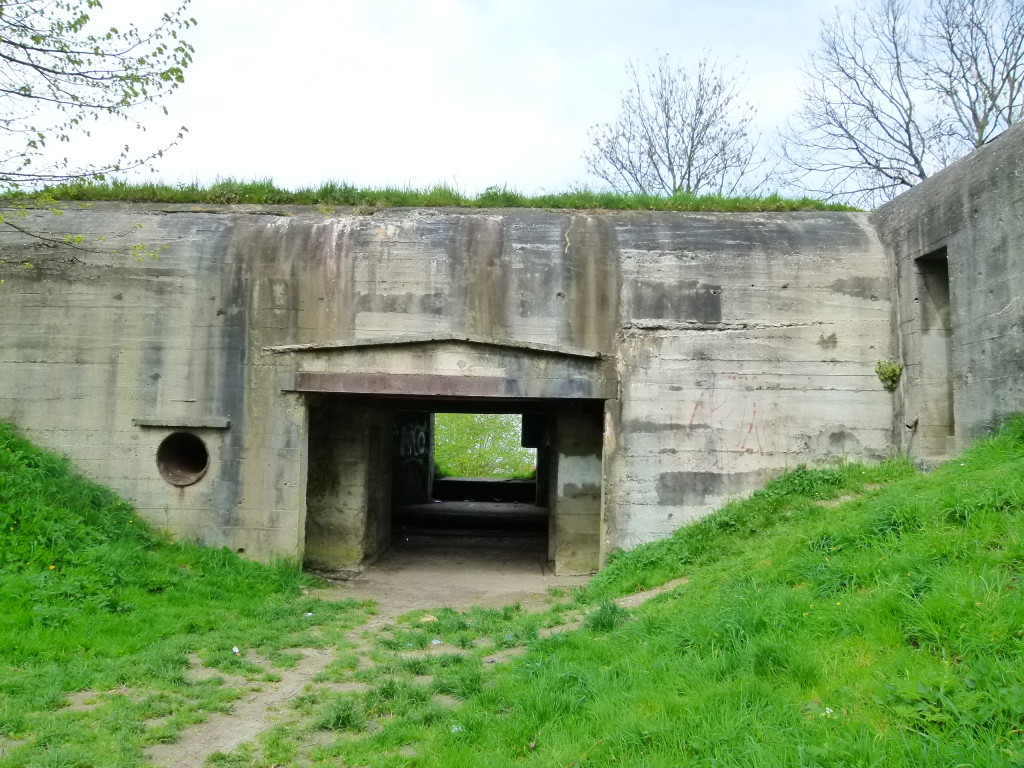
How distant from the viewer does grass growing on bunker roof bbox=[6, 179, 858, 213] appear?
384 inches

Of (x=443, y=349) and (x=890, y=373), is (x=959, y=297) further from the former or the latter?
(x=443, y=349)

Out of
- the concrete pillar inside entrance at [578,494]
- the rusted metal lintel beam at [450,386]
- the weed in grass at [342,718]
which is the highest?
the rusted metal lintel beam at [450,386]

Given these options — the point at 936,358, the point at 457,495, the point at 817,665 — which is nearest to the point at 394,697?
the point at 817,665

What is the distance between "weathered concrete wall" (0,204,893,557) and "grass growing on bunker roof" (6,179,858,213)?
1006mm

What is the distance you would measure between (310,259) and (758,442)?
5.58m

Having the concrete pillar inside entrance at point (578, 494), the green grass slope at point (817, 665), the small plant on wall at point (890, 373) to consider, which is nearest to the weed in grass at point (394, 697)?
the green grass slope at point (817, 665)

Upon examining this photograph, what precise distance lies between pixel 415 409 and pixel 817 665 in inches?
318

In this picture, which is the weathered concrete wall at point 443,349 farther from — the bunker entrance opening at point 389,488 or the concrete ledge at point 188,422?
the bunker entrance opening at point 389,488

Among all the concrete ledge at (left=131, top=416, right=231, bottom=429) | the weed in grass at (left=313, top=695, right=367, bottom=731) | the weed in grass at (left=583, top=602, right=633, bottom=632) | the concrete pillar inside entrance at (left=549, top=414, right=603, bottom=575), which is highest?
the concrete ledge at (left=131, top=416, right=231, bottom=429)

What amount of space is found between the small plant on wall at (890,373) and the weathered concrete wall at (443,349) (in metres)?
0.09

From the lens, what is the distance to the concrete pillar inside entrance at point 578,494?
948 centimetres

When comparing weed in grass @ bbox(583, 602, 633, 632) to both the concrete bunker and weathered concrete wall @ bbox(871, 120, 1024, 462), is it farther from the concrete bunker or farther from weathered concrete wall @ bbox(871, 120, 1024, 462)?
weathered concrete wall @ bbox(871, 120, 1024, 462)

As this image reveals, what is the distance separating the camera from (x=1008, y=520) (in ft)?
14.6

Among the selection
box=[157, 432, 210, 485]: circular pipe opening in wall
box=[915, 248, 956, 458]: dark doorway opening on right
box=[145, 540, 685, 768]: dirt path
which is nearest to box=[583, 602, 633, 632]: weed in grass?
box=[145, 540, 685, 768]: dirt path
